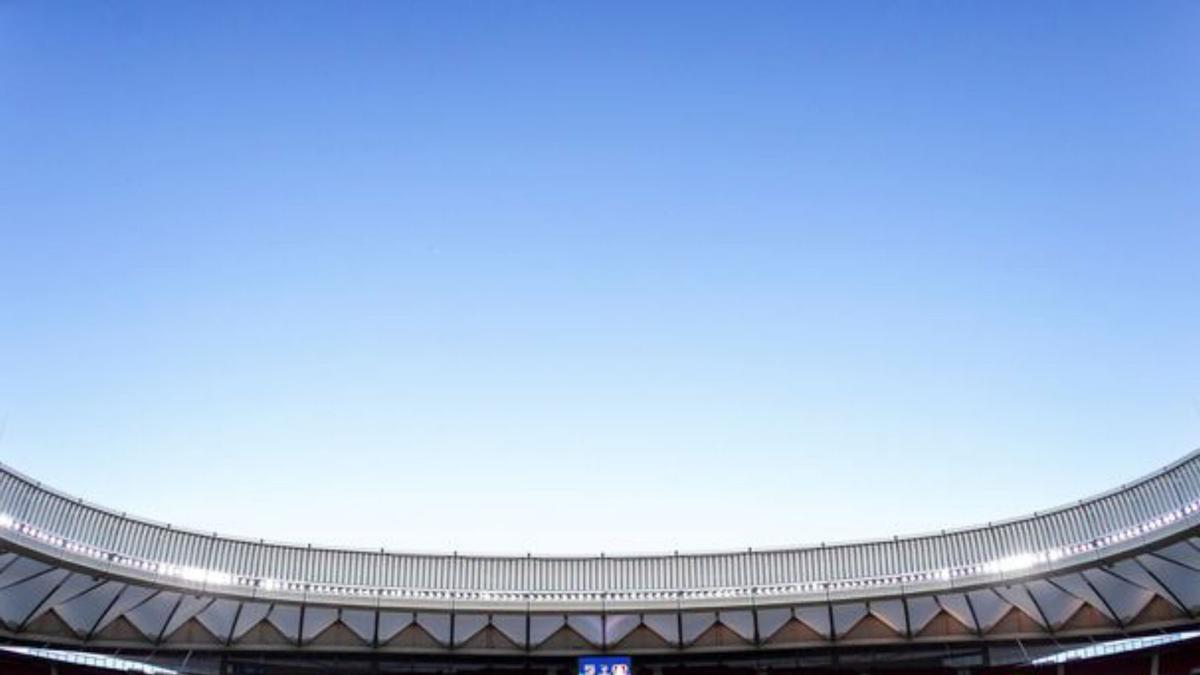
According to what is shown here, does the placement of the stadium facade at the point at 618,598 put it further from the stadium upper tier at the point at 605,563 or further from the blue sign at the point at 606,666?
the blue sign at the point at 606,666

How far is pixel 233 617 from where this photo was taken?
1451 inches

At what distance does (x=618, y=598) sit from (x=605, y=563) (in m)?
1.80

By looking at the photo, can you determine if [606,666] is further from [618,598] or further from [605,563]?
[605,563]

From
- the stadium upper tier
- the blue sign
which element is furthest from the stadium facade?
the blue sign

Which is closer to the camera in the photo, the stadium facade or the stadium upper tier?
the stadium upper tier

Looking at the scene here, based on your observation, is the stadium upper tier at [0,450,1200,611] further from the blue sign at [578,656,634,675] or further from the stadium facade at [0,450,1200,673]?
the blue sign at [578,656,634,675]

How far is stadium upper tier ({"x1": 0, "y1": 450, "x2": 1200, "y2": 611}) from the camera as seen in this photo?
3094cm

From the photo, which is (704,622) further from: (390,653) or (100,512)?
(100,512)

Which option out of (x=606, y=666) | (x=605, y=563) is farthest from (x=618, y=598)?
(x=606, y=666)

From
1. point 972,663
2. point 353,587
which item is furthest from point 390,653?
point 972,663

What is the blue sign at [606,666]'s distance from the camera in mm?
A: 37469

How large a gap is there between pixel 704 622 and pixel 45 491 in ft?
74.7

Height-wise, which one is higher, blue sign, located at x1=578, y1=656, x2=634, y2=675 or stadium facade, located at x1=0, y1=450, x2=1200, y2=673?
stadium facade, located at x1=0, y1=450, x2=1200, y2=673

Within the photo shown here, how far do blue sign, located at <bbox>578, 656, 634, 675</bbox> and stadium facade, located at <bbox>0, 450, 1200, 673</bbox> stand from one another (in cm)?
112
